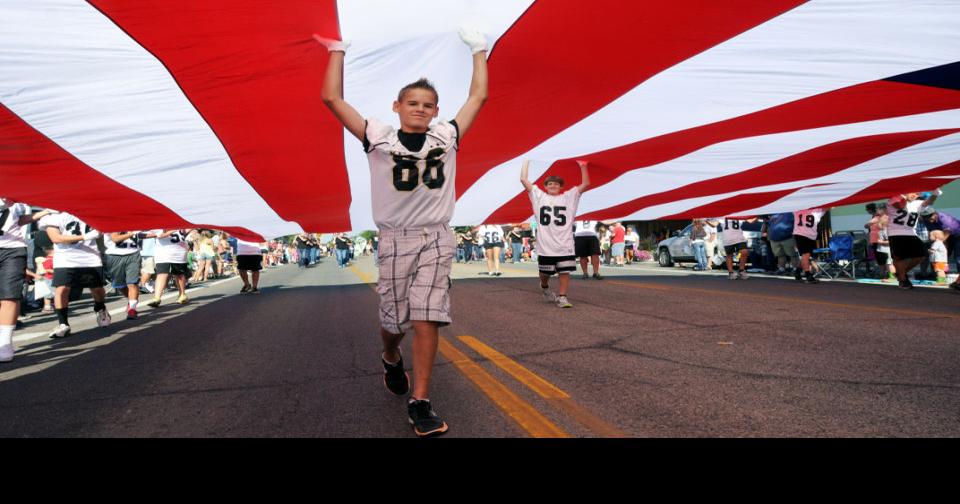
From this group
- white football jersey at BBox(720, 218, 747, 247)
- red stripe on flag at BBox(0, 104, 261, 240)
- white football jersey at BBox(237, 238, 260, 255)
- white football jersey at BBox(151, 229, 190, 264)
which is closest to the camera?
red stripe on flag at BBox(0, 104, 261, 240)

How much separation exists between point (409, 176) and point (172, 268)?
933 cm

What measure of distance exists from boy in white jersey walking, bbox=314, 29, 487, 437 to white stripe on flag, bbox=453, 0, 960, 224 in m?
2.37

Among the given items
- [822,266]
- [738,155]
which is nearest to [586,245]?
[822,266]

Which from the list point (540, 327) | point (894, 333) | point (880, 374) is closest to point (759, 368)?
point (880, 374)

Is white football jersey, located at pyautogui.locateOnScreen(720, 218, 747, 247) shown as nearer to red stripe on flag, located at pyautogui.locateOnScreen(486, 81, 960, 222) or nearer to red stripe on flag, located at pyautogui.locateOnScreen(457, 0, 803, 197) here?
red stripe on flag, located at pyautogui.locateOnScreen(486, 81, 960, 222)

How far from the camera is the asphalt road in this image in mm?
2889

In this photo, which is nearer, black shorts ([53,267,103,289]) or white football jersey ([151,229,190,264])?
black shorts ([53,267,103,289])

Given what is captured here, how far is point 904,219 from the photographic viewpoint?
871 cm

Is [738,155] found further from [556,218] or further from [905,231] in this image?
[905,231]

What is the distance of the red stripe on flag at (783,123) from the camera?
453 cm

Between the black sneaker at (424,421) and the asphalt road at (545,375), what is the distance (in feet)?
0.33

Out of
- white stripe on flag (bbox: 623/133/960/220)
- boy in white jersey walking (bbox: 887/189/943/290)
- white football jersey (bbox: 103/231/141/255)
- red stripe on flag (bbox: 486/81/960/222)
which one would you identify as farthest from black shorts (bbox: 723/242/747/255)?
white football jersey (bbox: 103/231/141/255)
